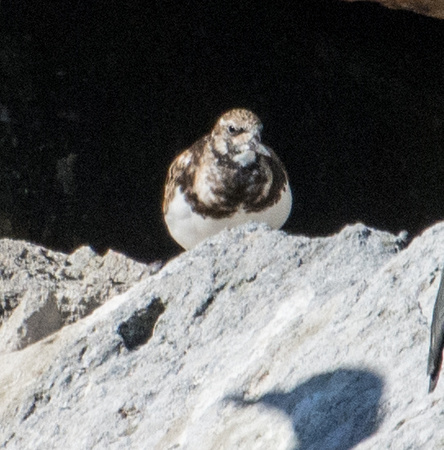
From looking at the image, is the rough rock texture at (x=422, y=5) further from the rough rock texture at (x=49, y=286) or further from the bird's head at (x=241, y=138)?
the rough rock texture at (x=49, y=286)

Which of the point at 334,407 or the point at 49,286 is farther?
the point at 49,286

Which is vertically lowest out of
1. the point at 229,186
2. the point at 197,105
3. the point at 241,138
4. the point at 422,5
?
the point at 229,186

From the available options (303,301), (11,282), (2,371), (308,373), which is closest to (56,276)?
(11,282)

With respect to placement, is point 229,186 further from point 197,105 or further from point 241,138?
point 197,105

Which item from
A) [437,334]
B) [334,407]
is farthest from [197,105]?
[437,334]

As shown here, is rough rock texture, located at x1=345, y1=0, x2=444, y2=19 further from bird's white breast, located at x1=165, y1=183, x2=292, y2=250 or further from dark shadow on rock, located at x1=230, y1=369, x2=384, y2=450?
dark shadow on rock, located at x1=230, y1=369, x2=384, y2=450

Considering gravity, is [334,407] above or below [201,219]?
below

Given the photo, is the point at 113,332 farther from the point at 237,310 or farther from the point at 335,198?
the point at 335,198
